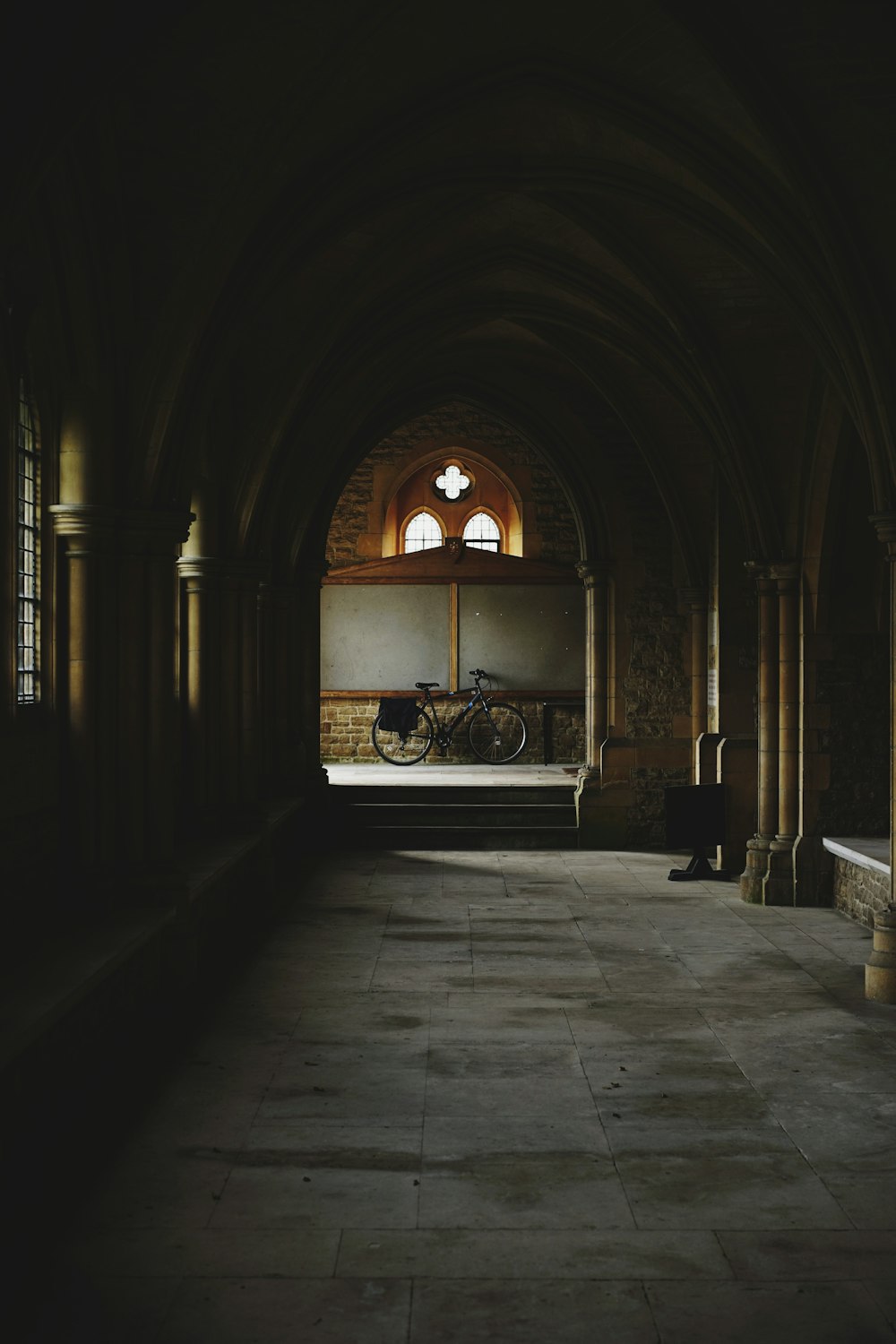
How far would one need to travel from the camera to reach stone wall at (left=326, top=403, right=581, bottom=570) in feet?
57.6

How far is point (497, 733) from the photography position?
16.6 meters

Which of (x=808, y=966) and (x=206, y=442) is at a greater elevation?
(x=206, y=442)

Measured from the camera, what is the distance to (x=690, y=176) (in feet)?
24.4

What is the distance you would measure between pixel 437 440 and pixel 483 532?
1344mm

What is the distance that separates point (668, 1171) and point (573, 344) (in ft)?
29.3

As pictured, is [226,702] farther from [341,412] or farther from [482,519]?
[482,519]

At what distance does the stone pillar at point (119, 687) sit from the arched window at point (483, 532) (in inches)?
458

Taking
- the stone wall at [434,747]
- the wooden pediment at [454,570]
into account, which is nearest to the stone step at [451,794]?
the stone wall at [434,747]

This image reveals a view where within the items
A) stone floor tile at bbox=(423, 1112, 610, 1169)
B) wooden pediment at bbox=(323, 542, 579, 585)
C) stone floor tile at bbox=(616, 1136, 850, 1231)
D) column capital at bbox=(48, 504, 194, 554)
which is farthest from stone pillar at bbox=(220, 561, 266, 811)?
→ wooden pediment at bbox=(323, 542, 579, 585)

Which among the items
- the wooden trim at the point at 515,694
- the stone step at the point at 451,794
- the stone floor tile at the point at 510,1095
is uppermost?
the wooden trim at the point at 515,694

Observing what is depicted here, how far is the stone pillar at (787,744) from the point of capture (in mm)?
9500

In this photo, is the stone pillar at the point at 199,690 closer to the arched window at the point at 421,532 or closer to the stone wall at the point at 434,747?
the stone wall at the point at 434,747

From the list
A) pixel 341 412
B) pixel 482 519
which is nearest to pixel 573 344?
pixel 341 412

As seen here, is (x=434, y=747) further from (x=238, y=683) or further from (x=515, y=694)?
(x=238, y=683)
